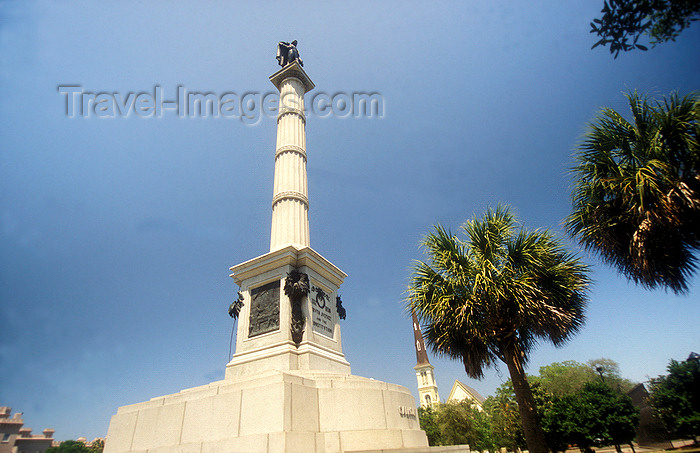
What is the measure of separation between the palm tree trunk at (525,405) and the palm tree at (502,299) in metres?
0.02

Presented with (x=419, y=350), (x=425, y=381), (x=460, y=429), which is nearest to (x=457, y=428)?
(x=460, y=429)

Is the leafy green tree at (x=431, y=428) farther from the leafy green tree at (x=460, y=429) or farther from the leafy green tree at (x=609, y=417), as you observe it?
the leafy green tree at (x=609, y=417)

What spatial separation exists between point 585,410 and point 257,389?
753 inches

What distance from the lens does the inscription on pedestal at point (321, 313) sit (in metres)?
10.2

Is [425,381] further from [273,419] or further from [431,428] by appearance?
[273,419]

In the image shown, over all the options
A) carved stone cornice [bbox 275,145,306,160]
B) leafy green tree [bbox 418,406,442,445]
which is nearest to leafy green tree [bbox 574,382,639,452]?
carved stone cornice [bbox 275,145,306,160]

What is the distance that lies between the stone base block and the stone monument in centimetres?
2

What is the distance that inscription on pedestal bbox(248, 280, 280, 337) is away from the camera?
9891 millimetres

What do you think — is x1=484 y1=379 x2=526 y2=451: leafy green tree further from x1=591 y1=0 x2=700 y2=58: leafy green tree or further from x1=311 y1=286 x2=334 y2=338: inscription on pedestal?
x1=591 y1=0 x2=700 y2=58: leafy green tree

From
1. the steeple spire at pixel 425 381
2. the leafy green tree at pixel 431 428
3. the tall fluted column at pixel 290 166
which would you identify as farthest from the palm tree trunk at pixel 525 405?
the steeple spire at pixel 425 381

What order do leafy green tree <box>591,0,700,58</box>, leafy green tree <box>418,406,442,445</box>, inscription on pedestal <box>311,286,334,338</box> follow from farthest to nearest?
leafy green tree <box>418,406,442,445</box> < inscription on pedestal <box>311,286,334,338</box> < leafy green tree <box>591,0,700,58</box>

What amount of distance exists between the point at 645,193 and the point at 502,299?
4319 millimetres

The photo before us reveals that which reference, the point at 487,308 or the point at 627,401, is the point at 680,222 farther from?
the point at 627,401

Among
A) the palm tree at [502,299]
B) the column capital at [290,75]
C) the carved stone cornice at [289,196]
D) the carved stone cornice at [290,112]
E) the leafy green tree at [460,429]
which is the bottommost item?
the leafy green tree at [460,429]
